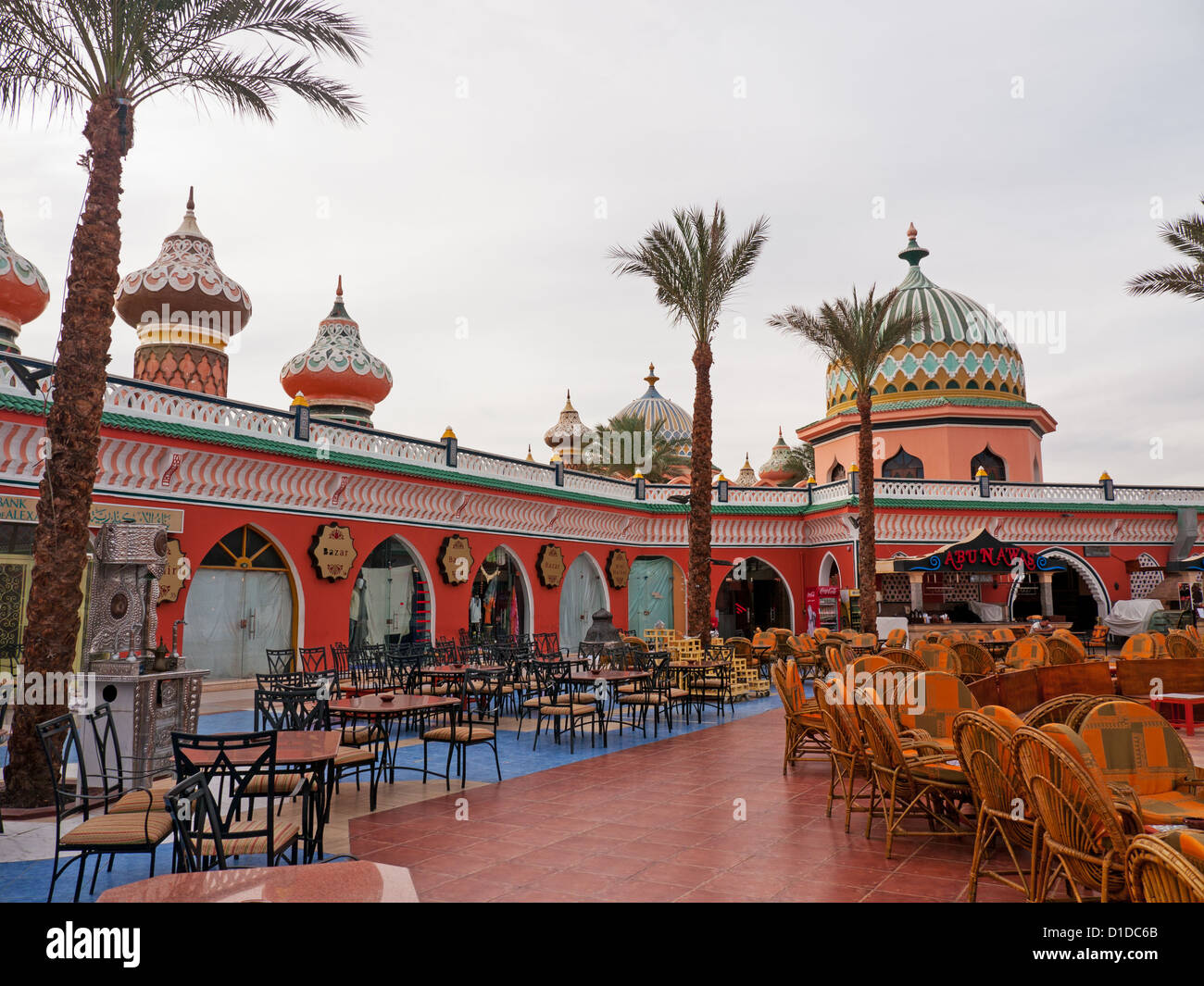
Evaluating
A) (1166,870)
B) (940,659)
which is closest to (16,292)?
(940,659)

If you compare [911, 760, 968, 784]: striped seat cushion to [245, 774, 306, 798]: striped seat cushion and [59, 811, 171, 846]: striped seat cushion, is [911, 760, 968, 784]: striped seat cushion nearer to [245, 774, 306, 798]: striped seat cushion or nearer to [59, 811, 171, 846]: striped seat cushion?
[245, 774, 306, 798]: striped seat cushion

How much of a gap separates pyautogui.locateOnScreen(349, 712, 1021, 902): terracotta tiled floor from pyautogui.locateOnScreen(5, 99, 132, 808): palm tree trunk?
286 cm

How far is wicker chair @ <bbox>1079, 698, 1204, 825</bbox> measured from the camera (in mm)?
4562

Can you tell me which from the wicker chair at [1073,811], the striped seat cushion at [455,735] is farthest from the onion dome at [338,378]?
the wicker chair at [1073,811]

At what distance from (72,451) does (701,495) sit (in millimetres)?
11564

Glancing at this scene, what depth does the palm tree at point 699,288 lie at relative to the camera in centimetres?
1627

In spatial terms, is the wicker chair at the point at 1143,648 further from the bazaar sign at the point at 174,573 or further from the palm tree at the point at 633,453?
the palm tree at the point at 633,453

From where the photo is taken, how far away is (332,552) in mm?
16891

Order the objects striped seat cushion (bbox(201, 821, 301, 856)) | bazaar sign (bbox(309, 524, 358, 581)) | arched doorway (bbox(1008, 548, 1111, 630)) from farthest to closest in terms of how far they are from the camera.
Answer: arched doorway (bbox(1008, 548, 1111, 630)) < bazaar sign (bbox(309, 524, 358, 581)) < striped seat cushion (bbox(201, 821, 301, 856))

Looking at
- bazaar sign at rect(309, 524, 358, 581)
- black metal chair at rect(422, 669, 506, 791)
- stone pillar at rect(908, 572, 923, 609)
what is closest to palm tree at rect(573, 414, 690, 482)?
stone pillar at rect(908, 572, 923, 609)

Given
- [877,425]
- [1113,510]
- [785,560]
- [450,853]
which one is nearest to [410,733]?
[450,853]

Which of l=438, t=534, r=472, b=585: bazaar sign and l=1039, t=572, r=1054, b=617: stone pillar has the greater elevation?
l=438, t=534, r=472, b=585: bazaar sign

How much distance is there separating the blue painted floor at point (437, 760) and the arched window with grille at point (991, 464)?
52.2 ft

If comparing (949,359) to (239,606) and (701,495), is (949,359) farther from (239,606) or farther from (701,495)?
(239,606)
